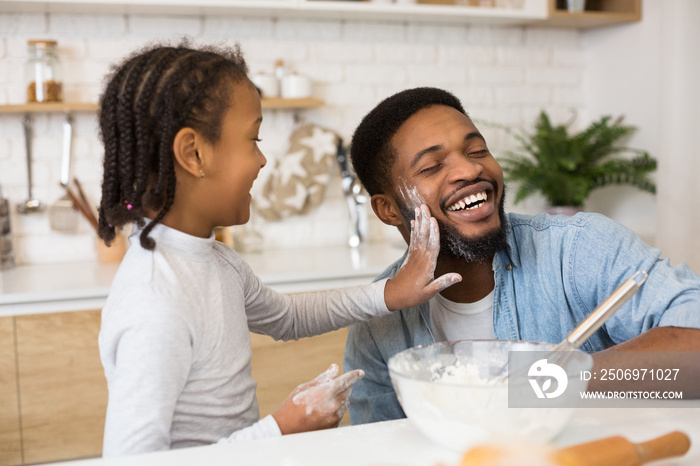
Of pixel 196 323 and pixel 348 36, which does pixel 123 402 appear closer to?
pixel 196 323

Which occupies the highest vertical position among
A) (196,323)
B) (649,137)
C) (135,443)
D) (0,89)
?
(0,89)

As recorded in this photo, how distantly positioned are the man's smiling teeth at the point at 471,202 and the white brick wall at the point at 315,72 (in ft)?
5.07

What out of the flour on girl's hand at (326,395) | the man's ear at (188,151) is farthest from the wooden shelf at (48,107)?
the flour on girl's hand at (326,395)

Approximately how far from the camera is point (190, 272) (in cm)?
103

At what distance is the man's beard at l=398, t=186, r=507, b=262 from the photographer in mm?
1365

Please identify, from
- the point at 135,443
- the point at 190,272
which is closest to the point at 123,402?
the point at 135,443

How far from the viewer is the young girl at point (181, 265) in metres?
0.90

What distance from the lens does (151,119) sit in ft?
3.37

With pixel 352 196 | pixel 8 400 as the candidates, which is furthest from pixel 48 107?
pixel 352 196

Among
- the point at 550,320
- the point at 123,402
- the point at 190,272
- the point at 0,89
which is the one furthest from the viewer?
the point at 0,89

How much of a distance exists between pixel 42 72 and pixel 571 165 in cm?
197

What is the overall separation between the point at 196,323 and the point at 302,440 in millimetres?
227

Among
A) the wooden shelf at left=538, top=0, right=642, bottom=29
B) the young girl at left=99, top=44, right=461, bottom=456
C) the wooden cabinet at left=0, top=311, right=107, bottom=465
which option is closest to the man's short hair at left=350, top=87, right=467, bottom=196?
the young girl at left=99, top=44, right=461, bottom=456

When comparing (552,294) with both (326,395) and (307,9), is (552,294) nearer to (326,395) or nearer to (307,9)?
(326,395)
